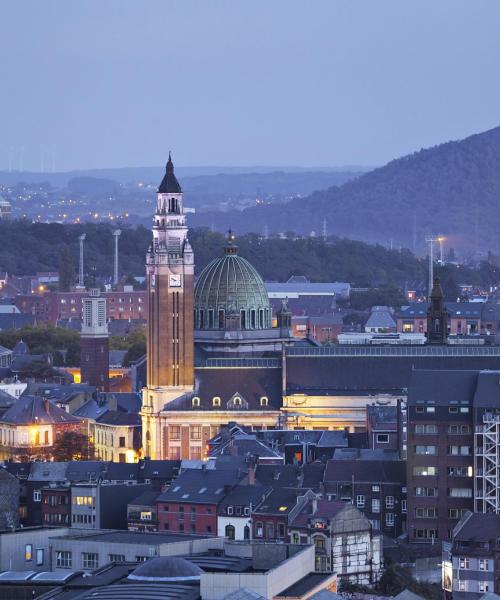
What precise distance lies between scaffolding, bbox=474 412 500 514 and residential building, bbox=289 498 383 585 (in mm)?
6247

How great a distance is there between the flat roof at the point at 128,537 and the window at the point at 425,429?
35.4 ft

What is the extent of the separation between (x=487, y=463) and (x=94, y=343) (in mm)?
63158

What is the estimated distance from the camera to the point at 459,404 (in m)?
102

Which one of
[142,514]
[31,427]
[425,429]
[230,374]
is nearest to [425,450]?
[425,429]

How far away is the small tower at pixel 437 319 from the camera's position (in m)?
137

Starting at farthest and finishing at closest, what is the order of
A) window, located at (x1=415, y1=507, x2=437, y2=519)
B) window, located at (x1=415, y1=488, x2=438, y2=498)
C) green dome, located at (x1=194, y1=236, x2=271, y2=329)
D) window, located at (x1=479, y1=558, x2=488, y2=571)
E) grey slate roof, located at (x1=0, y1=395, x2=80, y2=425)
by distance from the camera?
green dome, located at (x1=194, y1=236, x2=271, y2=329) < grey slate roof, located at (x1=0, y1=395, x2=80, y2=425) < window, located at (x1=415, y1=488, x2=438, y2=498) < window, located at (x1=415, y1=507, x2=437, y2=519) < window, located at (x1=479, y1=558, x2=488, y2=571)

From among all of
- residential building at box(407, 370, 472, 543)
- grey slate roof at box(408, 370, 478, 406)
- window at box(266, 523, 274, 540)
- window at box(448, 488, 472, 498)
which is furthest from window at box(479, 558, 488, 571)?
grey slate roof at box(408, 370, 478, 406)

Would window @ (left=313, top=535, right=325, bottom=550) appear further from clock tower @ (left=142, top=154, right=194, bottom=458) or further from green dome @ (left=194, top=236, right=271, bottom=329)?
green dome @ (left=194, top=236, right=271, bottom=329)

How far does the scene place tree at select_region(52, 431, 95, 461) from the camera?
124812 millimetres

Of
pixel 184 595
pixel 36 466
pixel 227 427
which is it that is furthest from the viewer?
pixel 227 427

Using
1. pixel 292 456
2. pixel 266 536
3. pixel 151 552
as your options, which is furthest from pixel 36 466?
pixel 151 552

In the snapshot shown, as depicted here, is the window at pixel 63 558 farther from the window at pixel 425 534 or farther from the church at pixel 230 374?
the church at pixel 230 374

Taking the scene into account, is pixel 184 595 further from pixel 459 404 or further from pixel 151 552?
pixel 459 404

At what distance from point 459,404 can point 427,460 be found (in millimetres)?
2042
